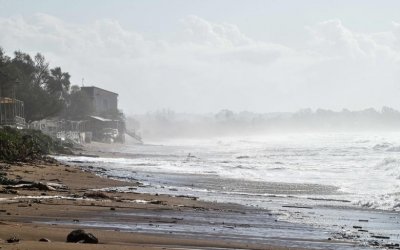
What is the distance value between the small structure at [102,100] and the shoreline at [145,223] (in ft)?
321

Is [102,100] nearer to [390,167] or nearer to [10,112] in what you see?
[10,112]

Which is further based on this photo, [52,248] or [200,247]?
[200,247]

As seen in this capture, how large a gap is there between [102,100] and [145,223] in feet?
384

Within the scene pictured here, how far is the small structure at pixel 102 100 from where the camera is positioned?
116 metres

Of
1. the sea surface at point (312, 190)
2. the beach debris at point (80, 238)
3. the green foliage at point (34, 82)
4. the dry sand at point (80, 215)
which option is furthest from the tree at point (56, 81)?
the beach debris at point (80, 238)

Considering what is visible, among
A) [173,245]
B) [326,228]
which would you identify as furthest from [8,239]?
[326,228]

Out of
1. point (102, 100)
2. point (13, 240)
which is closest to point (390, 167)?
point (13, 240)

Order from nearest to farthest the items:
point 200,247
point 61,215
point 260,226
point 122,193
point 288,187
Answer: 1. point 200,247
2. point 61,215
3. point 260,226
4. point 122,193
5. point 288,187

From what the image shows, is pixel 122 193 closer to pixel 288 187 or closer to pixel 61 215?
pixel 61 215

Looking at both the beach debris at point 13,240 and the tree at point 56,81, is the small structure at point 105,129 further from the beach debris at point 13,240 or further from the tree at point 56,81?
the beach debris at point 13,240

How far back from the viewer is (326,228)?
13.1 meters

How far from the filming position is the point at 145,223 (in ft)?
38.5

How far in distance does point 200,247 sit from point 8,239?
272cm

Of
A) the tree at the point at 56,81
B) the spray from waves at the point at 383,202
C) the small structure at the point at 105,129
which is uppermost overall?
the tree at the point at 56,81
